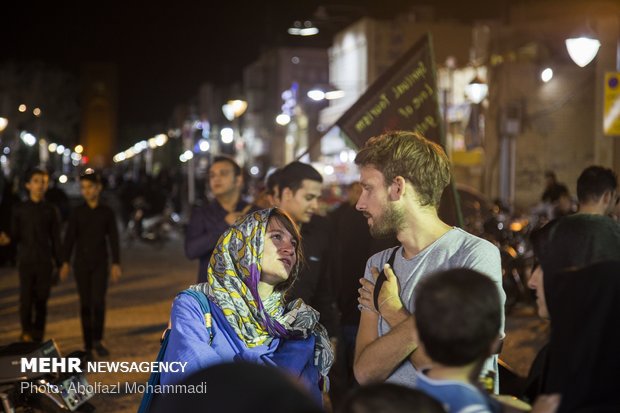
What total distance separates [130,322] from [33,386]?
21.6 feet

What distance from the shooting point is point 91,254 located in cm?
984

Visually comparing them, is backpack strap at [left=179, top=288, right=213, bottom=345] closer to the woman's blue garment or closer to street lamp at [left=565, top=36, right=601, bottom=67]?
the woman's blue garment

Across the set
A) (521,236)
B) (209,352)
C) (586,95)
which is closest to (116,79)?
(586,95)

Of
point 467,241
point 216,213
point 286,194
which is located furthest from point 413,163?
point 216,213

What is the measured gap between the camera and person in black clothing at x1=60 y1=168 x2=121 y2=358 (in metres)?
9.67

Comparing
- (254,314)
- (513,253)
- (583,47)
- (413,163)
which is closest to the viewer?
(413,163)

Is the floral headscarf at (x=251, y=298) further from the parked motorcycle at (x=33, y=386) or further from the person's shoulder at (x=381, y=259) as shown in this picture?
the parked motorcycle at (x=33, y=386)

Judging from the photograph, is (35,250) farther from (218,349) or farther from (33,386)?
(218,349)

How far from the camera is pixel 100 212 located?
1016 cm

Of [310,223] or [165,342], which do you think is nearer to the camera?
[165,342]

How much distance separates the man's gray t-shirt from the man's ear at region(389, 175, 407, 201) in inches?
9.6

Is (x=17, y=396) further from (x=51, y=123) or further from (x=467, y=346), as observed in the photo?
(x=51, y=123)

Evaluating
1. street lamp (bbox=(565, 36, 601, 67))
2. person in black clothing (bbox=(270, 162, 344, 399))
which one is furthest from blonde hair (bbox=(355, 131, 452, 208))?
street lamp (bbox=(565, 36, 601, 67))

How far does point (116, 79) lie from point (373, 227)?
135283 millimetres
